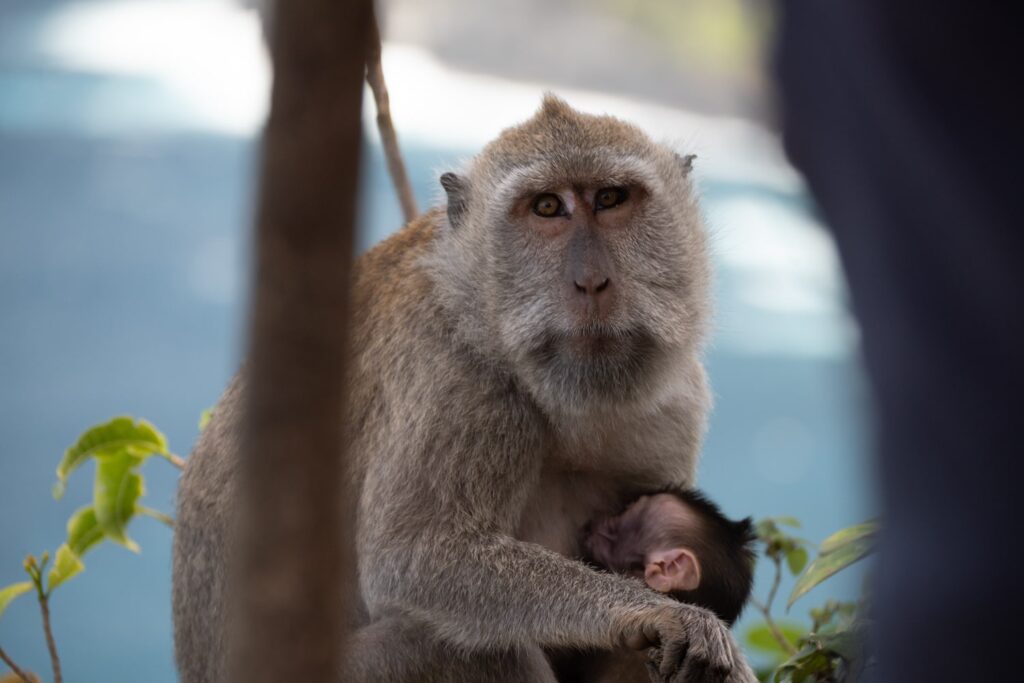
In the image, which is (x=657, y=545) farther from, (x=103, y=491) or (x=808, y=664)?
(x=103, y=491)

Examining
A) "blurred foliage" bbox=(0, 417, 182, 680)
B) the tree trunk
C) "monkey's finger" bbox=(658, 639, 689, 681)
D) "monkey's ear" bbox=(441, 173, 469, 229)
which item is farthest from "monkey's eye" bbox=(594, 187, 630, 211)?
the tree trunk

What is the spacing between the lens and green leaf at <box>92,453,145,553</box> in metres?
5.29

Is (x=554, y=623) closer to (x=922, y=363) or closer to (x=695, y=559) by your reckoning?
(x=695, y=559)

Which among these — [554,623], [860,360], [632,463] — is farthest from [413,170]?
[860,360]

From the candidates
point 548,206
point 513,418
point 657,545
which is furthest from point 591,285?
point 657,545

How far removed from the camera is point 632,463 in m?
4.88

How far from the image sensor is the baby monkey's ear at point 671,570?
459 cm

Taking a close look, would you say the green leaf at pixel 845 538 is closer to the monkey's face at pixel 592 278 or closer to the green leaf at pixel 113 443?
→ the monkey's face at pixel 592 278

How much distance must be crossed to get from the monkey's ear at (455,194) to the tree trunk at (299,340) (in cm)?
319

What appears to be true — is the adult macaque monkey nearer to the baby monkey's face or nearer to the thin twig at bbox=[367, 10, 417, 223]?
the baby monkey's face

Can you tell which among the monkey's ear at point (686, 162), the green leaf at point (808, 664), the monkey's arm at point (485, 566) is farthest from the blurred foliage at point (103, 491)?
the green leaf at point (808, 664)

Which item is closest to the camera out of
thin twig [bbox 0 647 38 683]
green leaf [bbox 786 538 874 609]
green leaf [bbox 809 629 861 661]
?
green leaf [bbox 809 629 861 661]

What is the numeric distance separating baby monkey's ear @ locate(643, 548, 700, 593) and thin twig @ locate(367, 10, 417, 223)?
2060 mm

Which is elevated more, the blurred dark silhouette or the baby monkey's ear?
the blurred dark silhouette
